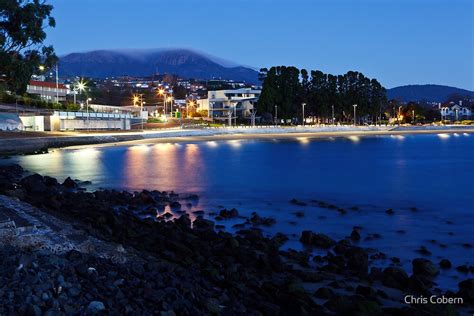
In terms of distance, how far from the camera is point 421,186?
31.7 m

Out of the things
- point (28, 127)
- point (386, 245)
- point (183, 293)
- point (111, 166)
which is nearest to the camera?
point (183, 293)

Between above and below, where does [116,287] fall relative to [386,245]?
above

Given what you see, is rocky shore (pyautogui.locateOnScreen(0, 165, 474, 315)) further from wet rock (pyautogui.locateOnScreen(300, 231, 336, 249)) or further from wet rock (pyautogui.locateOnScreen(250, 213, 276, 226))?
wet rock (pyautogui.locateOnScreen(250, 213, 276, 226))

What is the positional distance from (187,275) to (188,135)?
79.9 metres

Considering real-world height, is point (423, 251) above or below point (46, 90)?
below

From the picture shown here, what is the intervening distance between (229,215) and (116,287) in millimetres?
12397

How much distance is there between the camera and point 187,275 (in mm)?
8328

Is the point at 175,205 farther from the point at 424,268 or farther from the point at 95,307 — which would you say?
the point at 95,307

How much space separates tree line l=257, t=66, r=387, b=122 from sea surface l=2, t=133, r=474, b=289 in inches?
2377

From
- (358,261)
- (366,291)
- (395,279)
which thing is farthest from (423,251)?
(366,291)

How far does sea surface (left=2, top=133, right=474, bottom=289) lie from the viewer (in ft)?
53.0

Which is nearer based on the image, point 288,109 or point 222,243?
point 222,243

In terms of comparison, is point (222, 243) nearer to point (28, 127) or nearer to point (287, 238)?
point (287, 238)

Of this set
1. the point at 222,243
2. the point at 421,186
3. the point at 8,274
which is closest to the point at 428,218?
the point at 222,243
